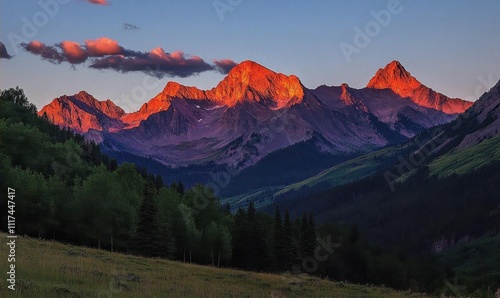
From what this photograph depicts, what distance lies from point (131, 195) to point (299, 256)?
3451 centimetres

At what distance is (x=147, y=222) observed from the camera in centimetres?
7069

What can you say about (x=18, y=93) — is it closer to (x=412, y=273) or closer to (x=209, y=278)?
(x=412, y=273)

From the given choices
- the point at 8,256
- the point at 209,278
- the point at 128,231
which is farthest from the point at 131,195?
the point at 8,256

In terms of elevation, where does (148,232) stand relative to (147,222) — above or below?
below

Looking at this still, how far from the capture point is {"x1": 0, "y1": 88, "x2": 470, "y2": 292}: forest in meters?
67.5

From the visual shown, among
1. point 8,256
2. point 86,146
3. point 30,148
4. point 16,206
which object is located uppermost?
point 86,146

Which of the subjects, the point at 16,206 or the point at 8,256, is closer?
the point at 8,256

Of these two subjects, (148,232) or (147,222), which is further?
(147,222)

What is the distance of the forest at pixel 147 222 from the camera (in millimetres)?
67500

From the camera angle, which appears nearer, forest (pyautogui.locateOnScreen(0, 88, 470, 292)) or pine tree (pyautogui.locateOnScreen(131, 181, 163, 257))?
forest (pyautogui.locateOnScreen(0, 88, 470, 292))

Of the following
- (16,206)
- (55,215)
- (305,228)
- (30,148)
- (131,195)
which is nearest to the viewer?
(16,206)

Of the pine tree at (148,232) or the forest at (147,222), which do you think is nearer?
the forest at (147,222)

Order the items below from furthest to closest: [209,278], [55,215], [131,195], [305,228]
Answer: [305,228], [131,195], [55,215], [209,278]

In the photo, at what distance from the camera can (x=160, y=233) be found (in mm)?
71312
